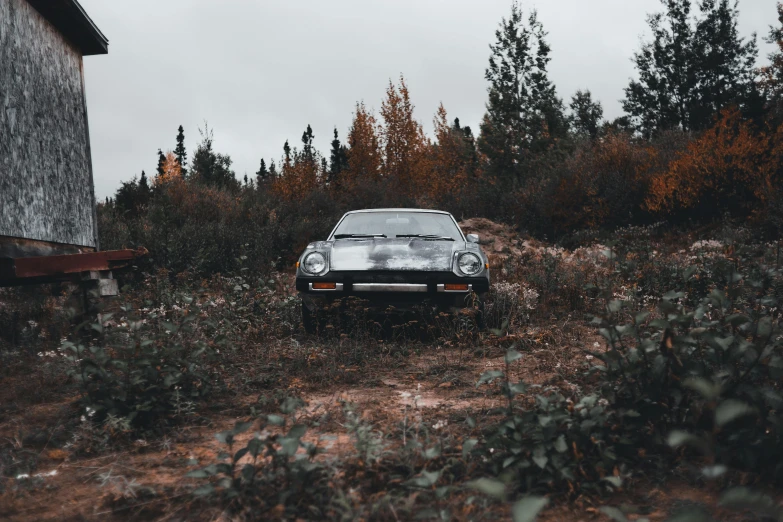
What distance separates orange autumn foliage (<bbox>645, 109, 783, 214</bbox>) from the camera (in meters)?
14.9

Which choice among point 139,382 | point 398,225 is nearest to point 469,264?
point 398,225

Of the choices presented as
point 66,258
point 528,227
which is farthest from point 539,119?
point 66,258

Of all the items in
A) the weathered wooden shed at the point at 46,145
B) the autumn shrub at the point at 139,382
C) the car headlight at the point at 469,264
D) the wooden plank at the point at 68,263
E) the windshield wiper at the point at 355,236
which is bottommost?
the autumn shrub at the point at 139,382

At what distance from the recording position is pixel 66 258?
18.1 ft

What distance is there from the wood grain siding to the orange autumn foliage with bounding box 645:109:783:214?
1402 centimetres

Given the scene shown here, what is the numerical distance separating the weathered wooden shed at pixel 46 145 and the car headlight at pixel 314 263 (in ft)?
7.05

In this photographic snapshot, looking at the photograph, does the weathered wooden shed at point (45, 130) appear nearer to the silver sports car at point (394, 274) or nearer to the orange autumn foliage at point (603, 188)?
the silver sports car at point (394, 274)

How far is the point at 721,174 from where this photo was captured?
1530cm

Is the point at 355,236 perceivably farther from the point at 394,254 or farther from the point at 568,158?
the point at 568,158

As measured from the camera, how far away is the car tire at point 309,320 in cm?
579

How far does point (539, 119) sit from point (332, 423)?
24899 mm

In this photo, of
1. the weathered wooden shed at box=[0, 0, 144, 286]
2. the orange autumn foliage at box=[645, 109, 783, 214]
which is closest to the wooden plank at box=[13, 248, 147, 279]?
the weathered wooden shed at box=[0, 0, 144, 286]

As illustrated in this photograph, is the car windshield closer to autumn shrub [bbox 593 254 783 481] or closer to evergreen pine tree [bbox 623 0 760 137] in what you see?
autumn shrub [bbox 593 254 783 481]

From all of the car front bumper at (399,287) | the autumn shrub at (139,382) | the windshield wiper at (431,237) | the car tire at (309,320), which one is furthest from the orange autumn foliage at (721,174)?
the autumn shrub at (139,382)
